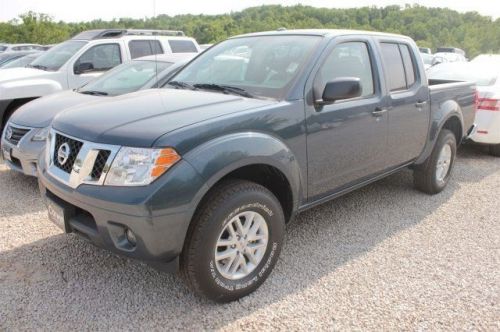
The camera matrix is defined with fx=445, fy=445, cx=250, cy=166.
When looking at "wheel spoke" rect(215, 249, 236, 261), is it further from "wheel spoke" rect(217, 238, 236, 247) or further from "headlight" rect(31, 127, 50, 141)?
"headlight" rect(31, 127, 50, 141)

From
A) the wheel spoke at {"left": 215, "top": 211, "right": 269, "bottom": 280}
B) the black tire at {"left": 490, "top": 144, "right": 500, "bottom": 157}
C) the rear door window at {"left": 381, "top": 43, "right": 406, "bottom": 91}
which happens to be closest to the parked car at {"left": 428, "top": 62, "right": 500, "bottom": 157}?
the black tire at {"left": 490, "top": 144, "right": 500, "bottom": 157}

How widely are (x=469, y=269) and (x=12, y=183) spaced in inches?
190

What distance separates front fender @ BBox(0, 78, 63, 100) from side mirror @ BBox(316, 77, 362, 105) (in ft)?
16.2

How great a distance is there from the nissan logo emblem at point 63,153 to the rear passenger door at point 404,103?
2693 mm

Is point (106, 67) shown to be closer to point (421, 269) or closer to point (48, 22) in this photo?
point (421, 269)

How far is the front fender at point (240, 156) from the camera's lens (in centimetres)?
256

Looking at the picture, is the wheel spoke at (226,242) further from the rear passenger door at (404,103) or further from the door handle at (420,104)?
the door handle at (420,104)

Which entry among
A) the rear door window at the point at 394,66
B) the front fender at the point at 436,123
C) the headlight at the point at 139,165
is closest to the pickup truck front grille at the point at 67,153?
the headlight at the point at 139,165

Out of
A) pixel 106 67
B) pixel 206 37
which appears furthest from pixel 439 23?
pixel 106 67

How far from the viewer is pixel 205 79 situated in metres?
3.71

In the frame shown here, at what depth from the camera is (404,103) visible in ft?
13.8

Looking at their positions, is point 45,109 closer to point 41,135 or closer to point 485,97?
point 41,135

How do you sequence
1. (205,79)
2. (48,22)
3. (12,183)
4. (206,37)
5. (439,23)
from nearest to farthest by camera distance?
(205,79) → (12,183) → (48,22) → (206,37) → (439,23)

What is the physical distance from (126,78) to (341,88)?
3.55 metres
